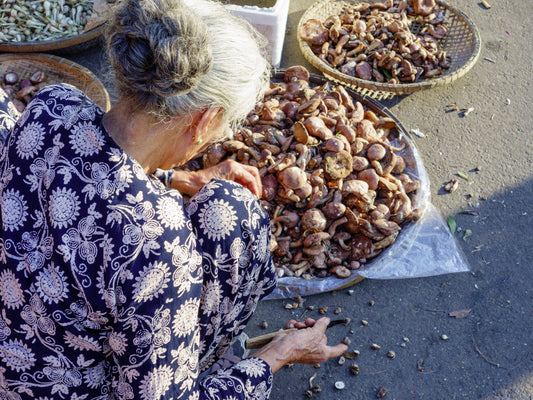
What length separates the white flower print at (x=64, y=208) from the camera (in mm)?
1206

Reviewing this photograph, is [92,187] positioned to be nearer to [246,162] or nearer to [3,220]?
[3,220]

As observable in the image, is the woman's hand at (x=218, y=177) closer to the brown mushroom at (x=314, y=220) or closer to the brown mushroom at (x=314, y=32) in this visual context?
the brown mushroom at (x=314, y=220)

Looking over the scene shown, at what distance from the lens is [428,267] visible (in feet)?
8.12

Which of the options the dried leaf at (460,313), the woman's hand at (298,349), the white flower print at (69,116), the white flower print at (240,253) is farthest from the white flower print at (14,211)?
the dried leaf at (460,313)

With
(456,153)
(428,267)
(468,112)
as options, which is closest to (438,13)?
(468,112)

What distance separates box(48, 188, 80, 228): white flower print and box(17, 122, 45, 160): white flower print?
161 millimetres

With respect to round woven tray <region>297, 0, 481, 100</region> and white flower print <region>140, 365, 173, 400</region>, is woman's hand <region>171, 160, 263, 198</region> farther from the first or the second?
round woven tray <region>297, 0, 481, 100</region>

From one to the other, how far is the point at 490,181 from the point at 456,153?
26 cm

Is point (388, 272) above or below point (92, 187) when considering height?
below

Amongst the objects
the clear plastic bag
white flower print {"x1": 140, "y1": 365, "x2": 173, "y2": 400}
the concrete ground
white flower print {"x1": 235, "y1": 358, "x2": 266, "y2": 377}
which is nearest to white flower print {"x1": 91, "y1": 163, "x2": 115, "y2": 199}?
white flower print {"x1": 140, "y1": 365, "x2": 173, "y2": 400}

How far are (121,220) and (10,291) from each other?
0.38 metres

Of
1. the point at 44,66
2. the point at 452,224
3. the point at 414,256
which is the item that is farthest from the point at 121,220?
the point at 44,66

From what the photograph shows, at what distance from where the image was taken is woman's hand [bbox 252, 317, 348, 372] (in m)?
1.74

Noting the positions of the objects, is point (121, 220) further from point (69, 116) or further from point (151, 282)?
point (69, 116)
